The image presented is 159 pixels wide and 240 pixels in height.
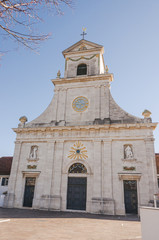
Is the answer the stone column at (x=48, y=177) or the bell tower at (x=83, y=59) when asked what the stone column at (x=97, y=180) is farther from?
the bell tower at (x=83, y=59)

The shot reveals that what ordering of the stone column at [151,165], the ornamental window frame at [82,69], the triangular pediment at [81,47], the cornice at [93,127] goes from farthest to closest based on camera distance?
the triangular pediment at [81,47], the ornamental window frame at [82,69], the cornice at [93,127], the stone column at [151,165]

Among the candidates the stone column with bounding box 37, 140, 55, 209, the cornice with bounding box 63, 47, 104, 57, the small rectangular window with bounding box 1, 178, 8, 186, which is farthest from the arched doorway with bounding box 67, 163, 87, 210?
the cornice with bounding box 63, 47, 104, 57

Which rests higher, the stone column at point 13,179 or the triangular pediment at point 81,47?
the triangular pediment at point 81,47

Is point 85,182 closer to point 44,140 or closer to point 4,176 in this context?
point 44,140

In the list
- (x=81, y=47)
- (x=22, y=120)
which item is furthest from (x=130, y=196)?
(x=81, y=47)

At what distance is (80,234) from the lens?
8.20 metres

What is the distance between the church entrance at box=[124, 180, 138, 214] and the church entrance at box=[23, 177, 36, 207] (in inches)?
364

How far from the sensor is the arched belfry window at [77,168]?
1876 centimetres

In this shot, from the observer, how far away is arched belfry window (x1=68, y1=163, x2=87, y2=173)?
18764 mm

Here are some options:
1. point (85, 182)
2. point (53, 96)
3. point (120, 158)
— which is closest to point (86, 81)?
point (53, 96)

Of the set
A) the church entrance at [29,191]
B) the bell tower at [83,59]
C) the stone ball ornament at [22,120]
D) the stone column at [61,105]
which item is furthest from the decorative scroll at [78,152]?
the bell tower at [83,59]

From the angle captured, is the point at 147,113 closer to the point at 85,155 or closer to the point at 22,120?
the point at 85,155

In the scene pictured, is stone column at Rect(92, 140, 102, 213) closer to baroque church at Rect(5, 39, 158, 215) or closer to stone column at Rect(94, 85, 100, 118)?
baroque church at Rect(5, 39, 158, 215)

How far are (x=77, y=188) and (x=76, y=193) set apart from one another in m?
0.47
